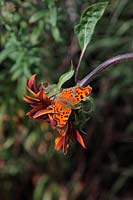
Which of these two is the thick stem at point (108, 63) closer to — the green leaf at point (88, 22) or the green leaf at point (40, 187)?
the green leaf at point (88, 22)

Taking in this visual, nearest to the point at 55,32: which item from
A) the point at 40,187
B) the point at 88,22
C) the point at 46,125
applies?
the point at 88,22

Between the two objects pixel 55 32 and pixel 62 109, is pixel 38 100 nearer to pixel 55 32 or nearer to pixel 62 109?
pixel 62 109

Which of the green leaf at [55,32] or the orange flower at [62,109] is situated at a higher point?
the green leaf at [55,32]

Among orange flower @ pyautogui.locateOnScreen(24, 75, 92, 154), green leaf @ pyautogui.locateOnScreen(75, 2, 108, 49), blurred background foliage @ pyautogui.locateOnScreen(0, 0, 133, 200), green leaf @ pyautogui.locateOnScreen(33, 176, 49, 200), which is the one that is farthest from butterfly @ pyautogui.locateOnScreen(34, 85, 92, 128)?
green leaf @ pyautogui.locateOnScreen(33, 176, 49, 200)

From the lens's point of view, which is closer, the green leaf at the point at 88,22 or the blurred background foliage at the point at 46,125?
the green leaf at the point at 88,22

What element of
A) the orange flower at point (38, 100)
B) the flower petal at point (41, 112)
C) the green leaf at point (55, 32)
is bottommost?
the flower petal at point (41, 112)

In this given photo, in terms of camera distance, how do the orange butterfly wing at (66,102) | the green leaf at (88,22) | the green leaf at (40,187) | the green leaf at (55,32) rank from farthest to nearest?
the green leaf at (40,187)
the green leaf at (55,32)
the green leaf at (88,22)
the orange butterfly wing at (66,102)

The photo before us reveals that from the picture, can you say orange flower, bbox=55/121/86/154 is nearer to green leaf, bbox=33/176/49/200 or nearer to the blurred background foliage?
the blurred background foliage

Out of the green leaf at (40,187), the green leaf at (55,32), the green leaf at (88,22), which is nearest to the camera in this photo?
the green leaf at (88,22)

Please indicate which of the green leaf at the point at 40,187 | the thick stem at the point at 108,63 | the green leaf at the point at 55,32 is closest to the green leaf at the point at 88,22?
the thick stem at the point at 108,63
